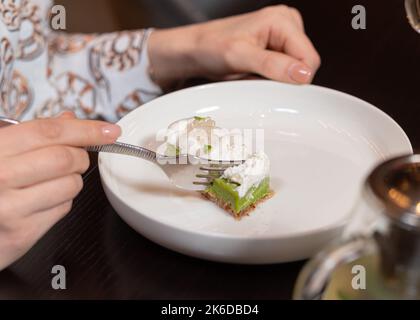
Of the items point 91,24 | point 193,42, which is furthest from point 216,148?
point 91,24

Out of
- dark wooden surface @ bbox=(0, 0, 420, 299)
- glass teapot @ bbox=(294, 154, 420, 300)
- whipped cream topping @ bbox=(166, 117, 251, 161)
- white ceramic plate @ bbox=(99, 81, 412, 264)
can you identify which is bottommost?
dark wooden surface @ bbox=(0, 0, 420, 299)

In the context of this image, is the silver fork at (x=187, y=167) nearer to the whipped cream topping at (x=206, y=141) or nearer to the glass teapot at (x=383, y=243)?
the whipped cream topping at (x=206, y=141)

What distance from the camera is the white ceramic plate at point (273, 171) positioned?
2.00 ft

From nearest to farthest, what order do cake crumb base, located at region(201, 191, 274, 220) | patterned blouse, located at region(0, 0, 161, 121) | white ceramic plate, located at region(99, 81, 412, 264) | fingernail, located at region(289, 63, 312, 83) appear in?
white ceramic plate, located at region(99, 81, 412, 264), cake crumb base, located at region(201, 191, 274, 220), fingernail, located at region(289, 63, 312, 83), patterned blouse, located at region(0, 0, 161, 121)

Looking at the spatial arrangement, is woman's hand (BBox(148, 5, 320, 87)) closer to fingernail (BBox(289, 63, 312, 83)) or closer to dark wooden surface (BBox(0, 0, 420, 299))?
fingernail (BBox(289, 63, 312, 83))

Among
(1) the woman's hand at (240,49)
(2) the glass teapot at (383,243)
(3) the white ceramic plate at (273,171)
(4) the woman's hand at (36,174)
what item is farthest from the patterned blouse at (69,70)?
(2) the glass teapot at (383,243)

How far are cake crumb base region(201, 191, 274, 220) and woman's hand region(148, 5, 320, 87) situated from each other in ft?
0.94

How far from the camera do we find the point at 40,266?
0.67m

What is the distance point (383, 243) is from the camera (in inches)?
15.8

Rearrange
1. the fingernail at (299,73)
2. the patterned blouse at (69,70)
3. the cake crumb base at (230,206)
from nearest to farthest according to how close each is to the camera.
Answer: the cake crumb base at (230,206), the fingernail at (299,73), the patterned blouse at (69,70)

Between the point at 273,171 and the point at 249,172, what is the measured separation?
0.08 meters

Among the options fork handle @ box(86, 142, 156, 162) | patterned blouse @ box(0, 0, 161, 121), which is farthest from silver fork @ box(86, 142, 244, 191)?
patterned blouse @ box(0, 0, 161, 121)

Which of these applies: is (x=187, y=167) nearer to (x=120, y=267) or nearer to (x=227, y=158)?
(x=227, y=158)

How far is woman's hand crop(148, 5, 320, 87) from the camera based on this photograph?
0.96 m
